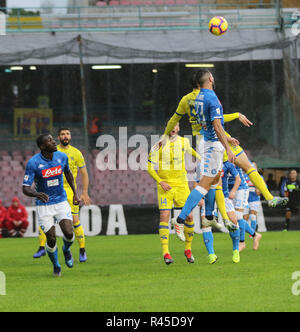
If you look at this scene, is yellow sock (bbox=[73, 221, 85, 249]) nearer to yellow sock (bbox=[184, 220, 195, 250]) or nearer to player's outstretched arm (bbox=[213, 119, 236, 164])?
yellow sock (bbox=[184, 220, 195, 250])

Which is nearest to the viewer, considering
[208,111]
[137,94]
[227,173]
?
[208,111]

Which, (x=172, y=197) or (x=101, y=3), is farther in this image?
(x=101, y=3)

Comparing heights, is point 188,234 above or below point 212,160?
below

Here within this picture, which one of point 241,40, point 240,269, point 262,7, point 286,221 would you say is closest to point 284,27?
point 241,40

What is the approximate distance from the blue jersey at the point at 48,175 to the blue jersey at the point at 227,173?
3401mm

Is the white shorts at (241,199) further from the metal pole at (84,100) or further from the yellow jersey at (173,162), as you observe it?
the metal pole at (84,100)

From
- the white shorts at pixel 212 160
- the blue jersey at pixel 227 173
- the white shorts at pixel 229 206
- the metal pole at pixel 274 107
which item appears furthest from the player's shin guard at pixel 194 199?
the metal pole at pixel 274 107

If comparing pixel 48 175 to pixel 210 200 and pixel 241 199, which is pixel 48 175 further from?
pixel 241 199

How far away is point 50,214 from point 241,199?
14.5 ft

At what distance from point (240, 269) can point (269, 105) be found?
37.5 feet

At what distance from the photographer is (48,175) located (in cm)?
1013

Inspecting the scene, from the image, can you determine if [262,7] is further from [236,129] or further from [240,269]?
[240,269]

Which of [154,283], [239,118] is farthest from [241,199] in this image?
[154,283]
